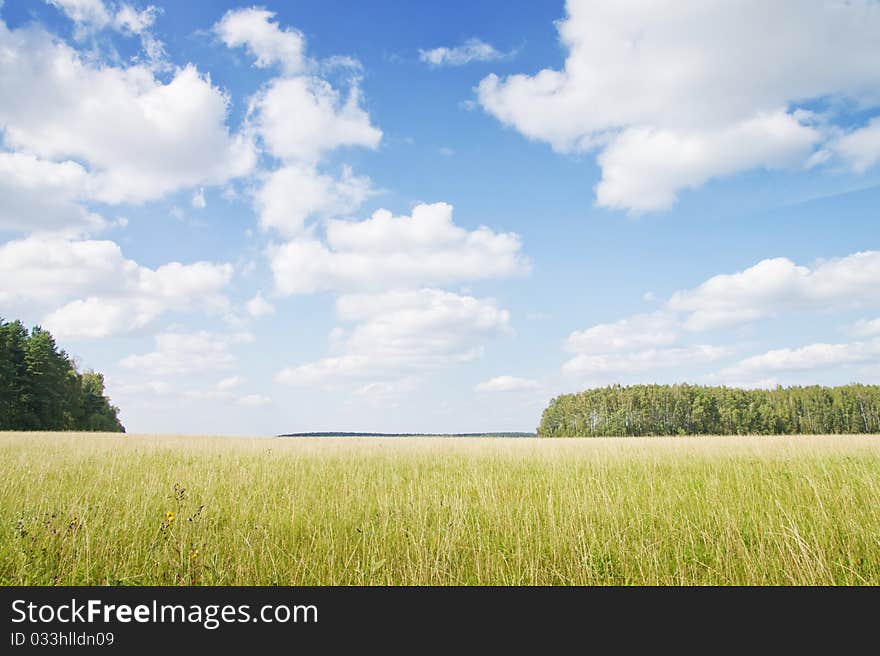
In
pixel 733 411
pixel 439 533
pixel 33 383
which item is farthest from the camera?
pixel 733 411

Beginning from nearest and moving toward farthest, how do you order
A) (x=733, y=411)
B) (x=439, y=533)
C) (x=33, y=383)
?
(x=439, y=533) → (x=33, y=383) → (x=733, y=411)

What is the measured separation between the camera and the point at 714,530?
15.7ft

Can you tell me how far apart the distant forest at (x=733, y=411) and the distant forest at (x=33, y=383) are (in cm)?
7785

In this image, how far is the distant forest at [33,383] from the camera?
4397cm

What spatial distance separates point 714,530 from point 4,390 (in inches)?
2294

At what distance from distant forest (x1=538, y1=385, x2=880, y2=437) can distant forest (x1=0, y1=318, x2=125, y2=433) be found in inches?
3065

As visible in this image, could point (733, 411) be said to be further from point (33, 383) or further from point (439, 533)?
point (33, 383)

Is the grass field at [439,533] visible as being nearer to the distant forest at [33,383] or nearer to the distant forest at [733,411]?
the distant forest at [33,383]

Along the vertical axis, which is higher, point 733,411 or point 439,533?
point 439,533

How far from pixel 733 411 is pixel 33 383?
96.7m

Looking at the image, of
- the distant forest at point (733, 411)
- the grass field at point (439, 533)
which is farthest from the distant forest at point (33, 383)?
the distant forest at point (733, 411)

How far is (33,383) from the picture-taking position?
46.3m

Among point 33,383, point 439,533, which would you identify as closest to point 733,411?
point 439,533

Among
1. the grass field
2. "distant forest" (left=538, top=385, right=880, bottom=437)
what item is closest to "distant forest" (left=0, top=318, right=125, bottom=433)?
the grass field
